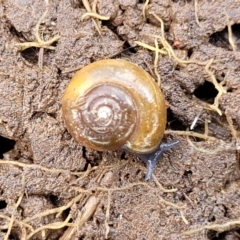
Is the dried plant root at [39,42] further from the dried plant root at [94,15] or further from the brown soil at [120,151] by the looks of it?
the dried plant root at [94,15]

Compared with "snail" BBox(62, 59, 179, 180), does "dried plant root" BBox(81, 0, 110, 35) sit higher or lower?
higher

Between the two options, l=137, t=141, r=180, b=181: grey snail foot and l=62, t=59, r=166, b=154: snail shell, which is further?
l=137, t=141, r=180, b=181: grey snail foot

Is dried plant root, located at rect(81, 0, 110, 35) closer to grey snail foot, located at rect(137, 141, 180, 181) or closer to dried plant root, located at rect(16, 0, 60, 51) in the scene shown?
dried plant root, located at rect(16, 0, 60, 51)

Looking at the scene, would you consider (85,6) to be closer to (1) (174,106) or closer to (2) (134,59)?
(2) (134,59)

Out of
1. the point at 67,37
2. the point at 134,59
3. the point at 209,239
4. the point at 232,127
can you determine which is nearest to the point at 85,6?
the point at 67,37

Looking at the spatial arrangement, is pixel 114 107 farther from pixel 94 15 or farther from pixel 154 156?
pixel 94 15

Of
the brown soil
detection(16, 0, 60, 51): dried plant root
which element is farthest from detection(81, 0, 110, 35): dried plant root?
detection(16, 0, 60, 51): dried plant root

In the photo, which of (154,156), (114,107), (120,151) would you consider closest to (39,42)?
(114,107)
